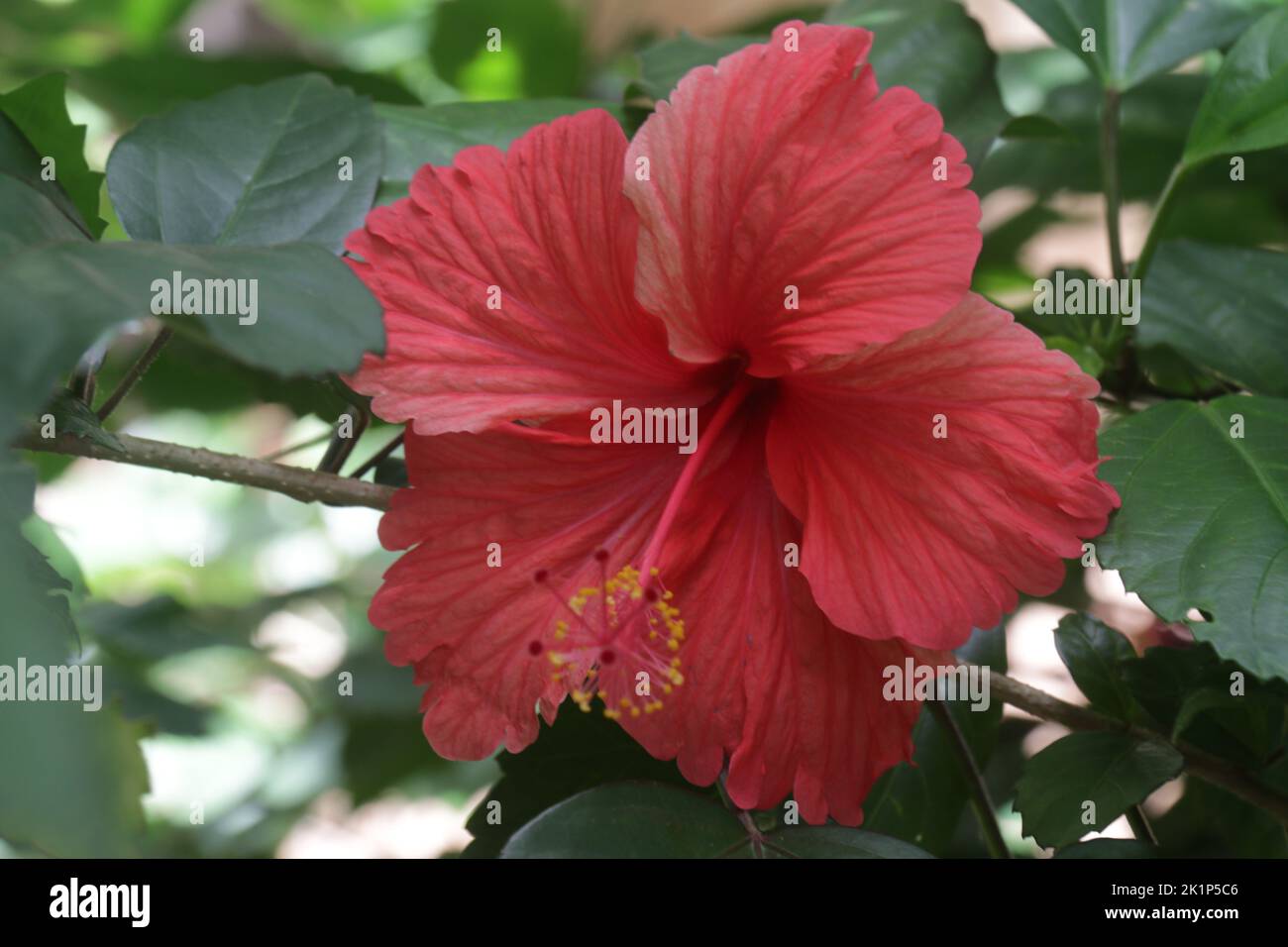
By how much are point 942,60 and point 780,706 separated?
20.3 inches

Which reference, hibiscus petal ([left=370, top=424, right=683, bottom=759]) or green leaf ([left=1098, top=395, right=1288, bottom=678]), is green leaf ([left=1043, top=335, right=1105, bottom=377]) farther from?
hibiscus petal ([left=370, top=424, right=683, bottom=759])

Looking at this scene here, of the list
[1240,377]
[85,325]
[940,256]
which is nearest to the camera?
[85,325]

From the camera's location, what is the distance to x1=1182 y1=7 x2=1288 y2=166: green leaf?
801 millimetres

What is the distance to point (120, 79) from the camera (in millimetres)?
1176

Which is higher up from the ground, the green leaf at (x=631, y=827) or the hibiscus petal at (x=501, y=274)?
the hibiscus petal at (x=501, y=274)

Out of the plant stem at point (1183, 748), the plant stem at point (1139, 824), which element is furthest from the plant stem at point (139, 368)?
the plant stem at point (1139, 824)

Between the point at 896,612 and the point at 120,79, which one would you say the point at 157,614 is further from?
the point at 896,612

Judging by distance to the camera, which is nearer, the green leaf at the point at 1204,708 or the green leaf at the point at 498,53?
the green leaf at the point at 1204,708

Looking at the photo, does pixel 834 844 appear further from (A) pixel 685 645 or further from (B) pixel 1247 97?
(B) pixel 1247 97

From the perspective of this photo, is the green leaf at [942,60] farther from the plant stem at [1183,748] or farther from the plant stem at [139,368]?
the plant stem at [139,368]

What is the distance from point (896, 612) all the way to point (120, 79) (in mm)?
991

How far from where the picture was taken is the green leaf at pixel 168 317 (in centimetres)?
38

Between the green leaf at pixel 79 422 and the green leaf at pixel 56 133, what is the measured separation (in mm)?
134
